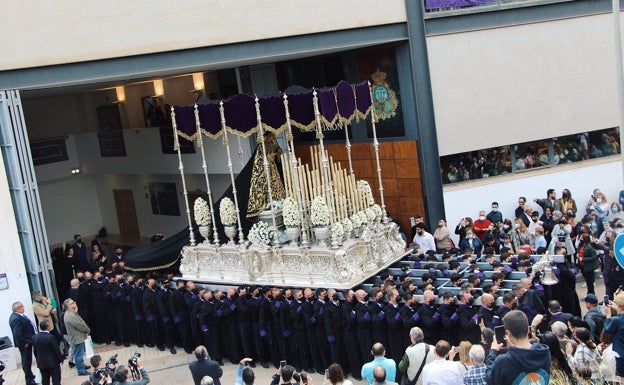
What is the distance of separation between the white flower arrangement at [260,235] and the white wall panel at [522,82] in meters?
5.41

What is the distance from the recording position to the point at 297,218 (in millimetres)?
15180

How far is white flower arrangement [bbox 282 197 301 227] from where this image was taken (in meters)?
15.2

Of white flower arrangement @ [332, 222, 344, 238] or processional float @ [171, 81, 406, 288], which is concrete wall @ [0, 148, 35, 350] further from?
white flower arrangement @ [332, 222, 344, 238]

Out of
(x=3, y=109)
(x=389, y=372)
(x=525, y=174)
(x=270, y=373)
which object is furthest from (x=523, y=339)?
(x=525, y=174)

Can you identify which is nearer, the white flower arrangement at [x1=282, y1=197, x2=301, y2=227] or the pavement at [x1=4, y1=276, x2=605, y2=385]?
the pavement at [x1=4, y1=276, x2=605, y2=385]

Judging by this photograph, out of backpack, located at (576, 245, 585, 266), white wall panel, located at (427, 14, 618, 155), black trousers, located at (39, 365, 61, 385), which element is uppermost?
white wall panel, located at (427, 14, 618, 155)

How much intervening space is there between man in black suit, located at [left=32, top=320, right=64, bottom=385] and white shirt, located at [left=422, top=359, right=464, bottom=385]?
6.92m

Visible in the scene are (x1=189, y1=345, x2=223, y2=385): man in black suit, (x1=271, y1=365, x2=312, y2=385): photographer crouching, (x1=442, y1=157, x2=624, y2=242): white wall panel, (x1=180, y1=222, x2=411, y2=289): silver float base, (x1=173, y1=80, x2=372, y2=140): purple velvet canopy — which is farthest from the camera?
(x1=442, y1=157, x2=624, y2=242): white wall panel

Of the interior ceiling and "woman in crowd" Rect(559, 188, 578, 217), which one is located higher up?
the interior ceiling

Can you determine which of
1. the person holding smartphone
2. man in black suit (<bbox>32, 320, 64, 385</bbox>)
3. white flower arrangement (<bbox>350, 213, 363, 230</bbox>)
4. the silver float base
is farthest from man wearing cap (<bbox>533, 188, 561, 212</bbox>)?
the person holding smartphone

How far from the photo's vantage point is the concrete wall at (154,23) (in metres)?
15.4

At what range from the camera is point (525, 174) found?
19656 millimetres

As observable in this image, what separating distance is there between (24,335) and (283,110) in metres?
6.22

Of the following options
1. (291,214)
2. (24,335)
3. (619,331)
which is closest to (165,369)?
(24,335)
